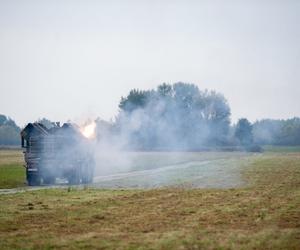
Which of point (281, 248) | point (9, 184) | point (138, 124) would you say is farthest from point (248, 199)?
point (138, 124)

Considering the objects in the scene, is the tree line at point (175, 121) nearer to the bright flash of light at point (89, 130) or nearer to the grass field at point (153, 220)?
the bright flash of light at point (89, 130)

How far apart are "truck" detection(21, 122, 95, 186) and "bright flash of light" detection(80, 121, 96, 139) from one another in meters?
1.42

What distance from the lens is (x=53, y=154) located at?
1487 inches

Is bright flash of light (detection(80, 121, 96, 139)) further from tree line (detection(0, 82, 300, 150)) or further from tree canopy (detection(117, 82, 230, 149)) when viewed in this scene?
tree canopy (detection(117, 82, 230, 149))

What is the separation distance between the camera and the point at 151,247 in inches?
505

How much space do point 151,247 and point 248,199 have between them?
10943mm

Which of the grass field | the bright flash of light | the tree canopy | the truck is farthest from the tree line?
the grass field

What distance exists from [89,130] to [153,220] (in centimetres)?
2577

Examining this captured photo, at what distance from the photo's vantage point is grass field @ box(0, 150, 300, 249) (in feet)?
44.3

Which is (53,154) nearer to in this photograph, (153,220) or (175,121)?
(153,220)

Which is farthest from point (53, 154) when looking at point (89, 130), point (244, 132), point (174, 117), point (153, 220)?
point (244, 132)

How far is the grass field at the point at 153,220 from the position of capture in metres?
13.5

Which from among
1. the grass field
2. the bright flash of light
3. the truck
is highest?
the bright flash of light

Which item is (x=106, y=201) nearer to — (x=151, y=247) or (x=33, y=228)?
(x=33, y=228)
